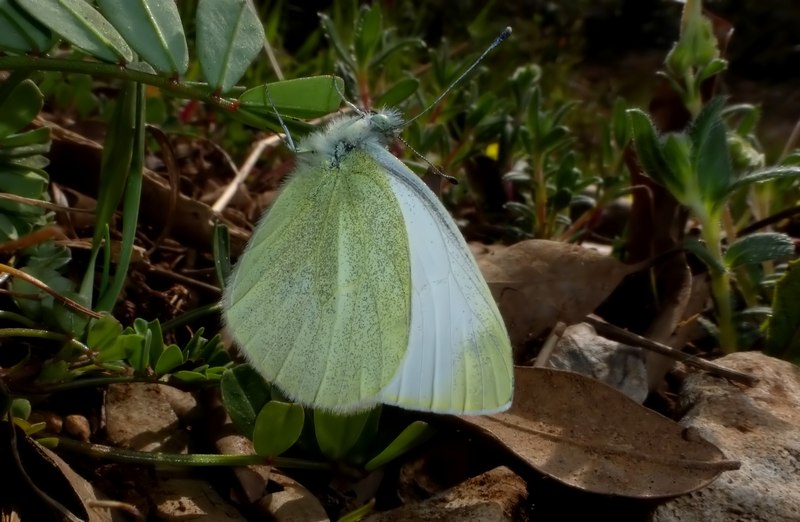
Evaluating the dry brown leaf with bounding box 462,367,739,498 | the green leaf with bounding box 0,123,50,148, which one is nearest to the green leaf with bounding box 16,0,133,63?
the green leaf with bounding box 0,123,50,148

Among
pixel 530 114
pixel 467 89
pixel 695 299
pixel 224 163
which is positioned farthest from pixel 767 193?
pixel 224 163

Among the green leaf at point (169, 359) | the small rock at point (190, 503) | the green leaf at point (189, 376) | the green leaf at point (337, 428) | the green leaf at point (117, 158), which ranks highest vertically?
the green leaf at point (117, 158)

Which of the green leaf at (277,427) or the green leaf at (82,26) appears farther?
the green leaf at (277,427)

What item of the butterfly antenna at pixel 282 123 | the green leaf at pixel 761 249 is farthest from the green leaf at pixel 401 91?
the green leaf at pixel 761 249

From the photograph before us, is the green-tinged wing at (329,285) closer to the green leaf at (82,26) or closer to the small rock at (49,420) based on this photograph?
the small rock at (49,420)

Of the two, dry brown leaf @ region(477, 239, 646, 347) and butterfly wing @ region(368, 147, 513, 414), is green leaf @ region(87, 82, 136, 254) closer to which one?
butterfly wing @ region(368, 147, 513, 414)

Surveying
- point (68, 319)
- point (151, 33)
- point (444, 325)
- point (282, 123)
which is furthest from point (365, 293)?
point (151, 33)
